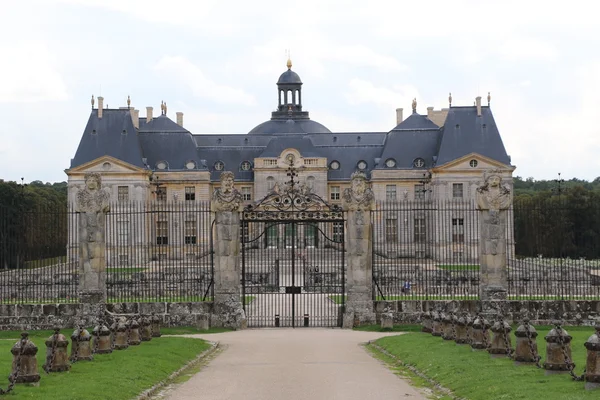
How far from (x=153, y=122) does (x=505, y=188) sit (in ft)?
194

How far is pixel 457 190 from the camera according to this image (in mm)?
72312

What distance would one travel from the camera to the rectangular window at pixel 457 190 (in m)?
72.1

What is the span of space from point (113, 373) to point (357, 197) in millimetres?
10934

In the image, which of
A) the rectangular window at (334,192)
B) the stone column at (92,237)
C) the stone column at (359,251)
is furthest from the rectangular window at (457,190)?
the stone column at (92,237)

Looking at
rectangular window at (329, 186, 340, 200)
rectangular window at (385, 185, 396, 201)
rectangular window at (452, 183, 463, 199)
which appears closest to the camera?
rectangular window at (452, 183, 463, 199)

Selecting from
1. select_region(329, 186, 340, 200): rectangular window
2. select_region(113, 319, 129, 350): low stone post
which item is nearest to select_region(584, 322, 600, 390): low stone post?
select_region(113, 319, 129, 350): low stone post

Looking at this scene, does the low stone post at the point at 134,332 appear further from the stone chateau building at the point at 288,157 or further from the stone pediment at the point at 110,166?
the stone pediment at the point at 110,166

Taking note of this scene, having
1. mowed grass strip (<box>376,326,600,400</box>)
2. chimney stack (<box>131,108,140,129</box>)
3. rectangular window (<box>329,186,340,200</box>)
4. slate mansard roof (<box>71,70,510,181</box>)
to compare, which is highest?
chimney stack (<box>131,108,140,129</box>)

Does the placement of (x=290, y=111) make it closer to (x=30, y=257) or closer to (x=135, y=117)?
(x=135, y=117)

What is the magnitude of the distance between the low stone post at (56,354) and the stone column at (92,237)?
8.93 metres

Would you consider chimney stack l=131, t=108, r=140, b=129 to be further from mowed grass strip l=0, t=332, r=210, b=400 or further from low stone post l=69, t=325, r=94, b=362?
low stone post l=69, t=325, r=94, b=362

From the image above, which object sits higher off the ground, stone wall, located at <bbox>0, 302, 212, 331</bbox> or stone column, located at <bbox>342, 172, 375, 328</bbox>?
stone column, located at <bbox>342, 172, 375, 328</bbox>

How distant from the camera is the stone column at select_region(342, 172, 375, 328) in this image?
78.5ft

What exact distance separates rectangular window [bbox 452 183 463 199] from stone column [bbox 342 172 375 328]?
48.8 meters
